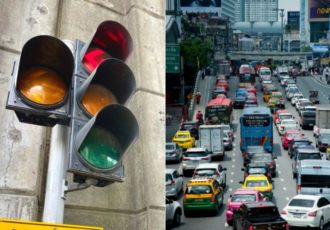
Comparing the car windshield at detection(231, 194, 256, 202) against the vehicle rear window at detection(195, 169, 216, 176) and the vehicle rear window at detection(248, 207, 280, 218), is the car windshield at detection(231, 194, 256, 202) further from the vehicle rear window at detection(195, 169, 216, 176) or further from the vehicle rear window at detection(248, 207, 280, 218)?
the vehicle rear window at detection(195, 169, 216, 176)

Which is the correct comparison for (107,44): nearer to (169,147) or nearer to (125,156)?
(125,156)

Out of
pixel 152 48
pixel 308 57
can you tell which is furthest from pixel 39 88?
pixel 308 57

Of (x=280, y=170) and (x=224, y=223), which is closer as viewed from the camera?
(x=224, y=223)

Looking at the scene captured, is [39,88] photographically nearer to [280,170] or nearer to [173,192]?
[173,192]

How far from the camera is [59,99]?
4.65 meters

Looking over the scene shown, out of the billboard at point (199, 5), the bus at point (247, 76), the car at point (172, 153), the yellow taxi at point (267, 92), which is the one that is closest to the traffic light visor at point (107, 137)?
the car at point (172, 153)

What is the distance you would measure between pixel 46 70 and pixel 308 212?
20685 millimetres

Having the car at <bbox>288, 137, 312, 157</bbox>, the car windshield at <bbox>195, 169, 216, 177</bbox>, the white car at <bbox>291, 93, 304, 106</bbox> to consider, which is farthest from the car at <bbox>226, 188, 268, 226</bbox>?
the white car at <bbox>291, 93, 304, 106</bbox>

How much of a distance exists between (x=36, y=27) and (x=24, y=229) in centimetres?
693

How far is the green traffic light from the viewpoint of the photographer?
4.56m

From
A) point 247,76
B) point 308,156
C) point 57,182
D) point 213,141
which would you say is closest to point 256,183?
point 308,156

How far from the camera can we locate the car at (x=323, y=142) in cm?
4861

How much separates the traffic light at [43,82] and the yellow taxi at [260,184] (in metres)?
26.3

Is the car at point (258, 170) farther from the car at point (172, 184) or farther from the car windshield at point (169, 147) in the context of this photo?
the car windshield at point (169, 147)
